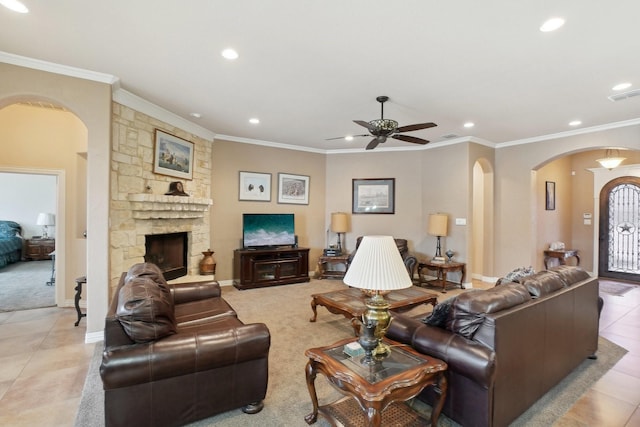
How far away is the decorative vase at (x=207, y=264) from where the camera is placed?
17.6 ft

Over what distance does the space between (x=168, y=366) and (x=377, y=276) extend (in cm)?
137

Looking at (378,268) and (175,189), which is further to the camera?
(175,189)

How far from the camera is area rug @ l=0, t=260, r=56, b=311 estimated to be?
459cm

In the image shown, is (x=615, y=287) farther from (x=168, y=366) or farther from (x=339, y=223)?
(x=168, y=366)

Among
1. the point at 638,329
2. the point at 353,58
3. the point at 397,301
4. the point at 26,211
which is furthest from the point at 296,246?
the point at 26,211

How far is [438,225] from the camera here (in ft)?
19.4

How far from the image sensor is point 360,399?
1.61 m

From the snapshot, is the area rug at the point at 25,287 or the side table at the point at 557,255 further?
the side table at the point at 557,255

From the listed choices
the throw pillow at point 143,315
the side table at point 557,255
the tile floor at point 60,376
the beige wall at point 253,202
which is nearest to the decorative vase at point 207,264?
the beige wall at point 253,202

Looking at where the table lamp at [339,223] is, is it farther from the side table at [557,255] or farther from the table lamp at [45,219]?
the table lamp at [45,219]

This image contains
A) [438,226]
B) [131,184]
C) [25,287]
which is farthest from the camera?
[438,226]

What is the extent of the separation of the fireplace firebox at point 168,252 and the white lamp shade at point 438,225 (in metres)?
4.51

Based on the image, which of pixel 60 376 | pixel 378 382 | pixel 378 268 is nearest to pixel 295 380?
pixel 378 382

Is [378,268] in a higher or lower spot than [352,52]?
lower
